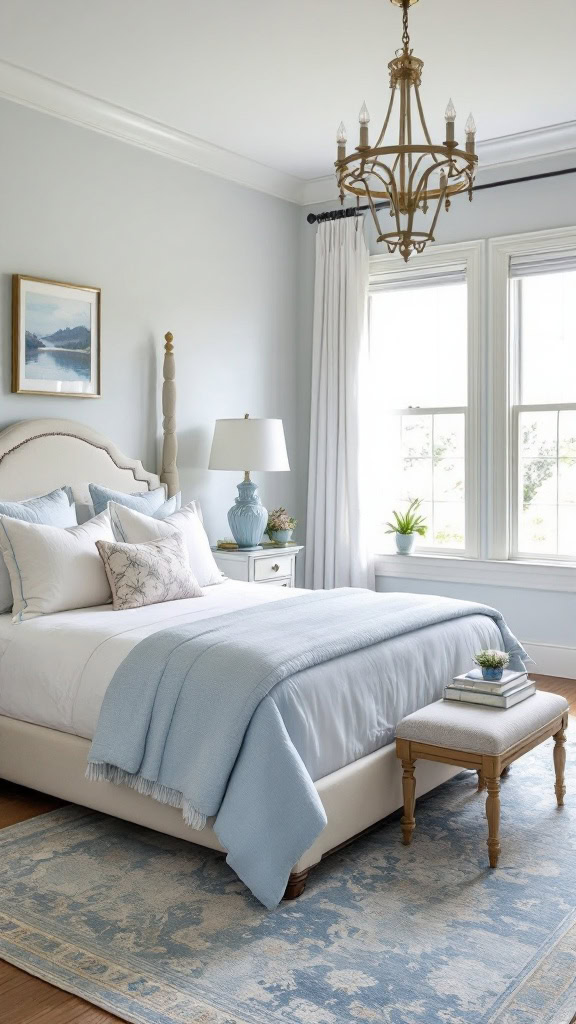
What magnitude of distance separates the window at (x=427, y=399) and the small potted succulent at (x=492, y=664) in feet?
8.17

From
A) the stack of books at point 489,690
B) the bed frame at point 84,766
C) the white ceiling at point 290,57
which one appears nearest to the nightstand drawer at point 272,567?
the bed frame at point 84,766

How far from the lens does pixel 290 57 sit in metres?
4.04

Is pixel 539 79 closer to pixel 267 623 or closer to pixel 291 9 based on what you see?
pixel 291 9

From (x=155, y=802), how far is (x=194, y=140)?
147 inches

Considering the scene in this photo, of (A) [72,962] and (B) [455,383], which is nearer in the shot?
(A) [72,962]

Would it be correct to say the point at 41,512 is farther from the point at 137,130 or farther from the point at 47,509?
the point at 137,130

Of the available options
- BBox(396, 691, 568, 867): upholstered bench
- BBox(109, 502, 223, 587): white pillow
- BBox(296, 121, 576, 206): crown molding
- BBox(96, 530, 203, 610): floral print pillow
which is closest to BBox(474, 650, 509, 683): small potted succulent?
BBox(396, 691, 568, 867): upholstered bench

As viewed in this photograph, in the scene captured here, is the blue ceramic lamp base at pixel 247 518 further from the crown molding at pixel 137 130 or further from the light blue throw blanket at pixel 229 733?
the light blue throw blanket at pixel 229 733

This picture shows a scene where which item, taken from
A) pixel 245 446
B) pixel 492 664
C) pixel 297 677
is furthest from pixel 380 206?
pixel 297 677

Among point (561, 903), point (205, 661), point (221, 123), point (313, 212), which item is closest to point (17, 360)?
point (221, 123)

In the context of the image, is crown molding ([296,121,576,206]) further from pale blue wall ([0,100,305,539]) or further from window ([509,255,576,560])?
pale blue wall ([0,100,305,539])

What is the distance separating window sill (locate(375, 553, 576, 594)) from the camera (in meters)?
5.23

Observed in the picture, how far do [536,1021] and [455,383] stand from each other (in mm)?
4146

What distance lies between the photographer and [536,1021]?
2.04 m
